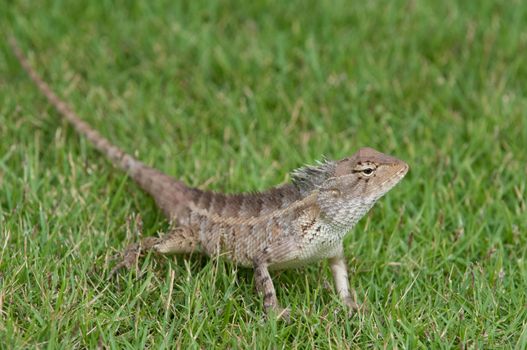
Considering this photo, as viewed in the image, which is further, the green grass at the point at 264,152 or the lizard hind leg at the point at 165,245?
the lizard hind leg at the point at 165,245

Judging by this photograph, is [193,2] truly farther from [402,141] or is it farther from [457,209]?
[457,209]

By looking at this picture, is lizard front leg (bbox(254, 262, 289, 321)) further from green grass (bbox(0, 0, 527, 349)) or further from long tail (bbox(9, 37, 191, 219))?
long tail (bbox(9, 37, 191, 219))

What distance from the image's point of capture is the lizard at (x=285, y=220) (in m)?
4.64

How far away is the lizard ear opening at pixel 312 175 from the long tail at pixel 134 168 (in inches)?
33.3

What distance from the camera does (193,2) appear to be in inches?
321

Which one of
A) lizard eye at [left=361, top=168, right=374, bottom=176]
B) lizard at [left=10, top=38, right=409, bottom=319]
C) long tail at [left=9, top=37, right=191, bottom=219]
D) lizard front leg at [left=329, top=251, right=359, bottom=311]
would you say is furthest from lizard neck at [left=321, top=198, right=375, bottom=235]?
long tail at [left=9, top=37, right=191, bottom=219]

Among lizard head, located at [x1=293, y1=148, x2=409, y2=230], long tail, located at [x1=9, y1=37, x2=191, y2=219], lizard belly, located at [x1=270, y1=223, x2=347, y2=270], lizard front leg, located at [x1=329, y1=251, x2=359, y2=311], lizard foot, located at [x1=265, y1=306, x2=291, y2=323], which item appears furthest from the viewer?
long tail, located at [x1=9, y1=37, x2=191, y2=219]

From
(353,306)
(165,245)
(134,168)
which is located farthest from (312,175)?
(134,168)

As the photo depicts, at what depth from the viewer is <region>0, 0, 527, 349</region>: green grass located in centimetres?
455

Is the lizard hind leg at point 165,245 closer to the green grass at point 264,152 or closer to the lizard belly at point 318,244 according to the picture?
the green grass at point 264,152

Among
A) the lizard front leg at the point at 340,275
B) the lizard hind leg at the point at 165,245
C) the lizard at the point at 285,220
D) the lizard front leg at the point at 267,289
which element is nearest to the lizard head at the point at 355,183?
the lizard at the point at 285,220

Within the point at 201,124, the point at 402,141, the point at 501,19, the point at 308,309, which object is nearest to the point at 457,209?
the point at 402,141

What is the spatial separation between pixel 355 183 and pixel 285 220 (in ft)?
1.58

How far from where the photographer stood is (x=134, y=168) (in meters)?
5.82
